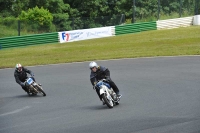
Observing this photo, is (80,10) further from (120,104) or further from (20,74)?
(120,104)

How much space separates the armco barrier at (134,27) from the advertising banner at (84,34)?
0.92m

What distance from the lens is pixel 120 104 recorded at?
54.0 feet

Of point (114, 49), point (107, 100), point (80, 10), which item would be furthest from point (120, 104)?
point (80, 10)

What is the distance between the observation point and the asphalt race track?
12.5 metres

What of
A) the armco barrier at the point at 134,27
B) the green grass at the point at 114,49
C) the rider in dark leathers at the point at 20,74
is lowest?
the green grass at the point at 114,49

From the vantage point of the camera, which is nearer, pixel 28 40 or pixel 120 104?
pixel 120 104

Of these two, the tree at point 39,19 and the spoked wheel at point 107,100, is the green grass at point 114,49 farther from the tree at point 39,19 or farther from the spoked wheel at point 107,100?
the spoked wheel at point 107,100

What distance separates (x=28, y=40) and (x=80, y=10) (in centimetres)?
2159

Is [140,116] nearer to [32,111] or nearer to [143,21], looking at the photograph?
[32,111]

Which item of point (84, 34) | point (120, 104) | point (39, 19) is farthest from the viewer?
point (39, 19)

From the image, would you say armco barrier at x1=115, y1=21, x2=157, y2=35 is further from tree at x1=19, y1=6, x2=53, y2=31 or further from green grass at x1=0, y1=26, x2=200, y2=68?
tree at x1=19, y1=6, x2=53, y2=31

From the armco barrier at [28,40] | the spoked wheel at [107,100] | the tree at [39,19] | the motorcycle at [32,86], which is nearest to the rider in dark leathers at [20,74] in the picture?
the motorcycle at [32,86]

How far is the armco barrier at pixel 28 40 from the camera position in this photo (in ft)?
141

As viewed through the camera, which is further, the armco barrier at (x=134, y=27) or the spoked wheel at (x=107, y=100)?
the armco barrier at (x=134, y=27)
